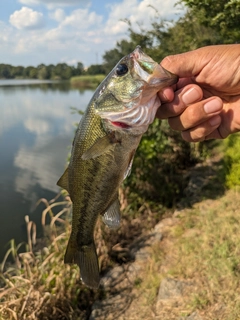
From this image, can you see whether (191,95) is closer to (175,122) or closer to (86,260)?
(175,122)

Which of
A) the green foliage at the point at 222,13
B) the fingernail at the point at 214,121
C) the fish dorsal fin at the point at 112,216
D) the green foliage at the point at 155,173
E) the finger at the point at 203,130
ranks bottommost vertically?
the green foliage at the point at 155,173

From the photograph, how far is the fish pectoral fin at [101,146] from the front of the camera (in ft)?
6.56

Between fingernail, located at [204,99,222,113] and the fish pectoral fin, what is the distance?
2.57 ft

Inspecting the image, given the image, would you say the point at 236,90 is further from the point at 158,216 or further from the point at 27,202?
the point at 27,202

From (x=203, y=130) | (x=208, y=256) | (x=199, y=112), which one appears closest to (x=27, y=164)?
(x=208, y=256)

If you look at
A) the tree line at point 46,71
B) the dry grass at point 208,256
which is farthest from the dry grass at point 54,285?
the tree line at point 46,71

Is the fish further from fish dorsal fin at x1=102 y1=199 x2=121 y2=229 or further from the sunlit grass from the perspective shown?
the sunlit grass

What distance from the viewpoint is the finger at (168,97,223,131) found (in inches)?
95.5

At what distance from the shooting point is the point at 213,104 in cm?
241

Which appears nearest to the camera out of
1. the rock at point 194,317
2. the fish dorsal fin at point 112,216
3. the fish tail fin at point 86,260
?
the fish dorsal fin at point 112,216

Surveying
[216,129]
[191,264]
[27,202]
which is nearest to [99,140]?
[216,129]

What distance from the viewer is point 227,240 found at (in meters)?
4.77

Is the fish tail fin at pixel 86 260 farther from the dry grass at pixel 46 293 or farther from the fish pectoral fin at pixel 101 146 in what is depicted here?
the dry grass at pixel 46 293

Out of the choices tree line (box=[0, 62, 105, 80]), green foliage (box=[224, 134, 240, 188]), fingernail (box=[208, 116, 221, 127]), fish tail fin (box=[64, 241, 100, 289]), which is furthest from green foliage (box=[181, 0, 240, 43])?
tree line (box=[0, 62, 105, 80])
